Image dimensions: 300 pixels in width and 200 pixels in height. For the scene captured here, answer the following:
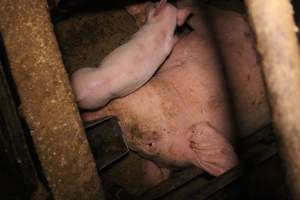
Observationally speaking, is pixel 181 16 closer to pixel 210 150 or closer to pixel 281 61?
pixel 210 150

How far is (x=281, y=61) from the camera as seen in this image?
1.04 m

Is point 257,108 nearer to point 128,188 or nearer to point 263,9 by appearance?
point 128,188

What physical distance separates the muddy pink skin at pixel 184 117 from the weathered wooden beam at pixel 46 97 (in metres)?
0.94

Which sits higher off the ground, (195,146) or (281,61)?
(281,61)

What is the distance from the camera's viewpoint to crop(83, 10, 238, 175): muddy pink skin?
2594 mm

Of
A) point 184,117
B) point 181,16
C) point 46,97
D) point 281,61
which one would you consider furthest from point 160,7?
point 281,61

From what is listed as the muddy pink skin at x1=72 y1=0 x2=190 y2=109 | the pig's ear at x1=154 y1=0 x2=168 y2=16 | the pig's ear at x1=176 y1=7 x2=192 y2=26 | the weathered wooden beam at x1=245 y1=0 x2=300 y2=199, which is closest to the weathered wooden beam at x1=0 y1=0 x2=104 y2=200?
the muddy pink skin at x1=72 y1=0 x2=190 y2=109

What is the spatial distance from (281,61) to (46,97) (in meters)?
1.03

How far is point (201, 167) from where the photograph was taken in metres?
2.61

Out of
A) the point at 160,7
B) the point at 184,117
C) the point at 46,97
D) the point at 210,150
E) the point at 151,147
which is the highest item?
the point at 160,7

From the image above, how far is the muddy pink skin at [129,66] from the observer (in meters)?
2.38

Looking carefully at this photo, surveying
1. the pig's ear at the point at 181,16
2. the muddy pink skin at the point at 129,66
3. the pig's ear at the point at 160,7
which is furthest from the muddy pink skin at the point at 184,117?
the pig's ear at the point at 160,7

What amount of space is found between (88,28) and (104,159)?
1.28m

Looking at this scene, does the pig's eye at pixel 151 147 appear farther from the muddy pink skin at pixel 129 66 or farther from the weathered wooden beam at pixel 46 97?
the weathered wooden beam at pixel 46 97
